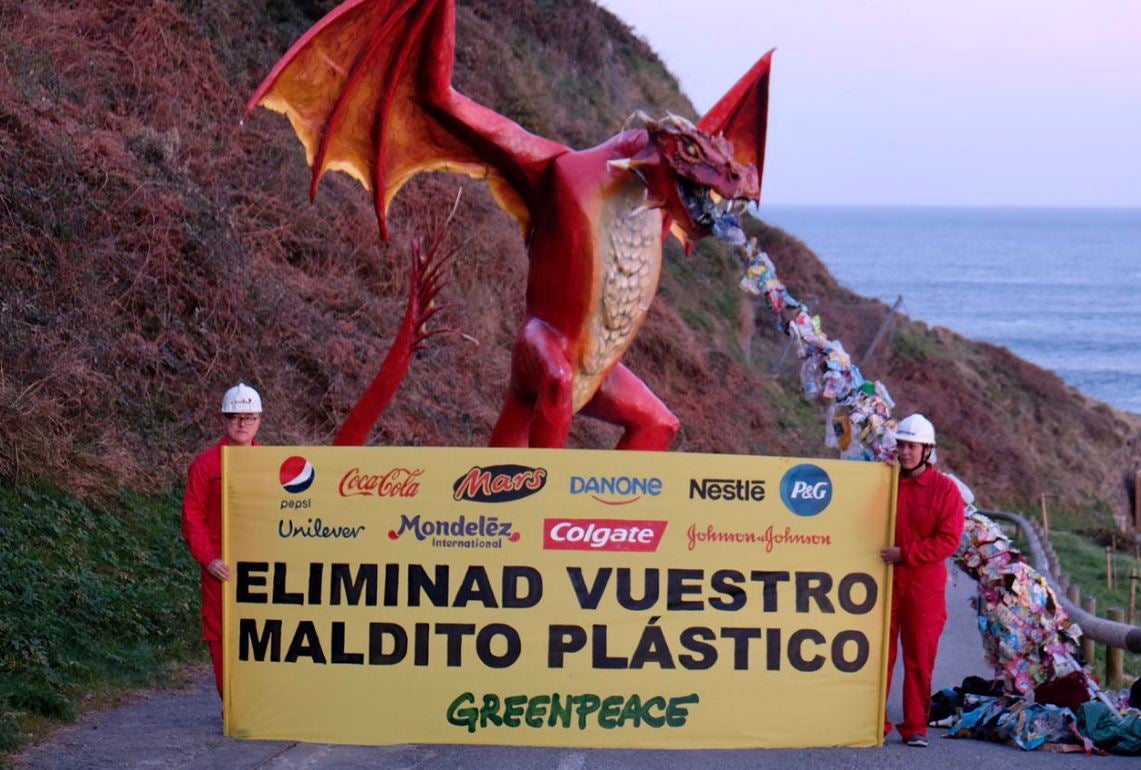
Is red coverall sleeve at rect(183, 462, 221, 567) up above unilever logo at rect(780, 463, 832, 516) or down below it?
below

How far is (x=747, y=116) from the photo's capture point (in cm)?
898

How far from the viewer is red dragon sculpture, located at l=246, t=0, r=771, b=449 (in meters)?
7.91

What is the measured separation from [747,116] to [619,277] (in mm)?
1539

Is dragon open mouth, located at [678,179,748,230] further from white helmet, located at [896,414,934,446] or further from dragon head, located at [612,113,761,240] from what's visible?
white helmet, located at [896,414,934,446]

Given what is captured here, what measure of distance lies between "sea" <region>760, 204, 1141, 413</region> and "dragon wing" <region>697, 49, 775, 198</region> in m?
22.7

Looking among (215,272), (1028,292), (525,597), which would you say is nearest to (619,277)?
(525,597)

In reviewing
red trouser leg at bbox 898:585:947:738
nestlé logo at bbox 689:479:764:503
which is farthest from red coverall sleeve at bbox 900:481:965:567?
nestlé logo at bbox 689:479:764:503

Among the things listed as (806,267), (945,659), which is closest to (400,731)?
(945,659)

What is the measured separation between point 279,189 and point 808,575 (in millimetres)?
10313

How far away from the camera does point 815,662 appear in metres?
7.14

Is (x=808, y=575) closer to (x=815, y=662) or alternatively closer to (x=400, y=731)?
(x=815, y=662)

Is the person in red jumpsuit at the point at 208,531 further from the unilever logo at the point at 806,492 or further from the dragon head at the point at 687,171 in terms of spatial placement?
the unilever logo at the point at 806,492

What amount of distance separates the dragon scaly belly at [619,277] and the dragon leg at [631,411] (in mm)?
194

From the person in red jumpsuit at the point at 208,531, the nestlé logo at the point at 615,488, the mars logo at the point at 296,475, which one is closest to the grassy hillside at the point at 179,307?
the person in red jumpsuit at the point at 208,531
